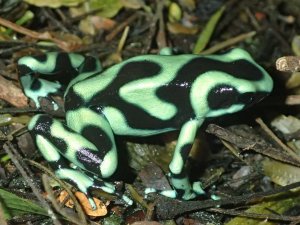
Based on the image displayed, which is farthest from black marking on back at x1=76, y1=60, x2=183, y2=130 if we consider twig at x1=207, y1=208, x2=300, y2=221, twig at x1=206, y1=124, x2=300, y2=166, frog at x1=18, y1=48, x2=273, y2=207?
twig at x1=207, y1=208, x2=300, y2=221

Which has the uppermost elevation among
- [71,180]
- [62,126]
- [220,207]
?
[62,126]

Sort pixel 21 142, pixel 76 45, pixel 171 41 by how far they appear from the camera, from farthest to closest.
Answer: pixel 171 41, pixel 76 45, pixel 21 142

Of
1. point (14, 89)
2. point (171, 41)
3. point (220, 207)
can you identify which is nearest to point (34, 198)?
point (14, 89)

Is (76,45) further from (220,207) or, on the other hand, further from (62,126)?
(220,207)

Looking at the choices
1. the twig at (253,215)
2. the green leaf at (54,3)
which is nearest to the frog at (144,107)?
the twig at (253,215)

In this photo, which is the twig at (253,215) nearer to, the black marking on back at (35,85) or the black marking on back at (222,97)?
the black marking on back at (222,97)
